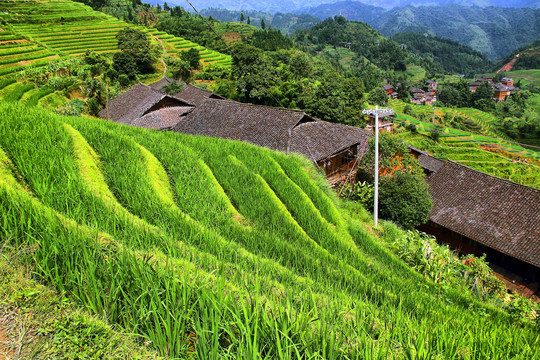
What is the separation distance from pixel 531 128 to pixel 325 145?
48.1 metres

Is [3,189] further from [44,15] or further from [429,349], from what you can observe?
[44,15]

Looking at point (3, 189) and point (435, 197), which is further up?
point (3, 189)

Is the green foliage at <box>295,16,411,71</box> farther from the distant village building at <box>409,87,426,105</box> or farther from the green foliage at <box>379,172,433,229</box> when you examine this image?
the green foliage at <box>379,172,433,229</box>

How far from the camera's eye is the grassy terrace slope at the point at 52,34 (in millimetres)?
30156

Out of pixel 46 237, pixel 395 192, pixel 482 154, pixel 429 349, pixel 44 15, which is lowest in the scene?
pixel 482 154

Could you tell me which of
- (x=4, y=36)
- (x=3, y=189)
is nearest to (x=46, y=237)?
(x=3, y=189)

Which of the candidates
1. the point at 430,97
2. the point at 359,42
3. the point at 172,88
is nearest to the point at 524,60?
the point at 359,42

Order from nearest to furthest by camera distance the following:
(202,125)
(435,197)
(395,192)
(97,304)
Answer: (97,304) → (395,192) → (435,197) → (202,125)

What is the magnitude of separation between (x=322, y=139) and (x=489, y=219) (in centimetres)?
704

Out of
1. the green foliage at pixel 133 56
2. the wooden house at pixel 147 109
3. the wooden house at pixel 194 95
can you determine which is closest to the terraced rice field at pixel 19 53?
the green foliage at pixel 133 56

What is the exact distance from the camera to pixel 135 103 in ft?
70.2

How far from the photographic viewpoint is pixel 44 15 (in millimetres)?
42250

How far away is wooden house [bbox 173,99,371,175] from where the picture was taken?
13.2 metres

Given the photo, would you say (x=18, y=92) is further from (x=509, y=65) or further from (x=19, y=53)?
(x=509, y=65)
